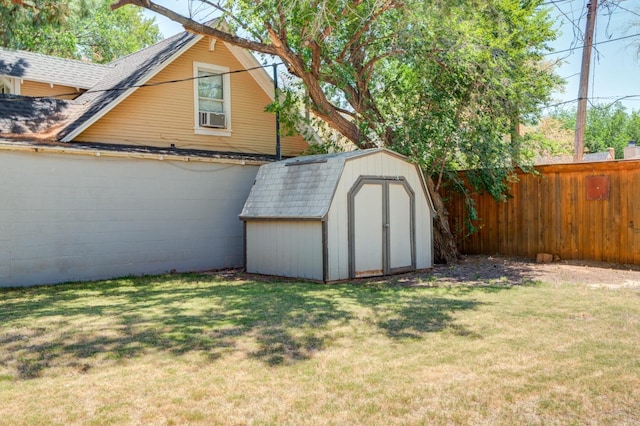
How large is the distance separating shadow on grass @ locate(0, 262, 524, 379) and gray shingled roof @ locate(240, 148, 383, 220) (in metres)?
1.39

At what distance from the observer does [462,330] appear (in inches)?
220

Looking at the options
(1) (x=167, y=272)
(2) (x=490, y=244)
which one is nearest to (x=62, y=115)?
(1) (x=167, y=272)

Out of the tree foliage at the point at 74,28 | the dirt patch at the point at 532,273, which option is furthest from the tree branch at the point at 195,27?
the dirt patch at the point at 532,273

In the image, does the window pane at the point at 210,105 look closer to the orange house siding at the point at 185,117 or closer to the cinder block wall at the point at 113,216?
the orange house siding at the point at 185,117

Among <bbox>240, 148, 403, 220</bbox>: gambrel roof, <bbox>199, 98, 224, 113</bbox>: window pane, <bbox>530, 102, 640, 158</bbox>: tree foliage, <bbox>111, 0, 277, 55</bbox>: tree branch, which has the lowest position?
<bbox>240, 148, 403, 220</bbox>: gambrel roof

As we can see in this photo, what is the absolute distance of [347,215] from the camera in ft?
31.7

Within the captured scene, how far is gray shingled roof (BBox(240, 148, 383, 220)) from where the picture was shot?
31.5 ft

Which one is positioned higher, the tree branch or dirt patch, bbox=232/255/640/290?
the tree branch

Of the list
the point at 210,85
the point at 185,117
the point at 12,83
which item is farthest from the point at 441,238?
the point at 12,83

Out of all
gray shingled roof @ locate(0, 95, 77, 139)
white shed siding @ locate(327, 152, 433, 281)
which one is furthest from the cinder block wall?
white shed siding @ locate(327, 152, 433, 281)

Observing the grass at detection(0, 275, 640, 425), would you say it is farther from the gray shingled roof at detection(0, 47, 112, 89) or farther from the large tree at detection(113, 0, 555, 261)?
the gray shingled roof at detection(0, 47, 112, 89)

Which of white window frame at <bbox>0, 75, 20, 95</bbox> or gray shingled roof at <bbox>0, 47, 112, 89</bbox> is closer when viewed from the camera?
white window frame at <bbox>0, 75, 20, 95</bbox>

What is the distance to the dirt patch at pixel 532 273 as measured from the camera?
29.4 feet

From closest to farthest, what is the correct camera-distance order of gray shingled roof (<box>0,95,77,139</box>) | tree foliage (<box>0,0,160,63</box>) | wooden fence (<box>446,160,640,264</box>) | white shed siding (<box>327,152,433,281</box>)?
1. white shed siding (<box>327,152,433,281</box>)
2. wooden fence (<box>446,160,640,264</box>)
3. gray shingled roof (<box>0,95,77,139</box>)
4. tree foliage (<box>0,0,160,63</box>)
